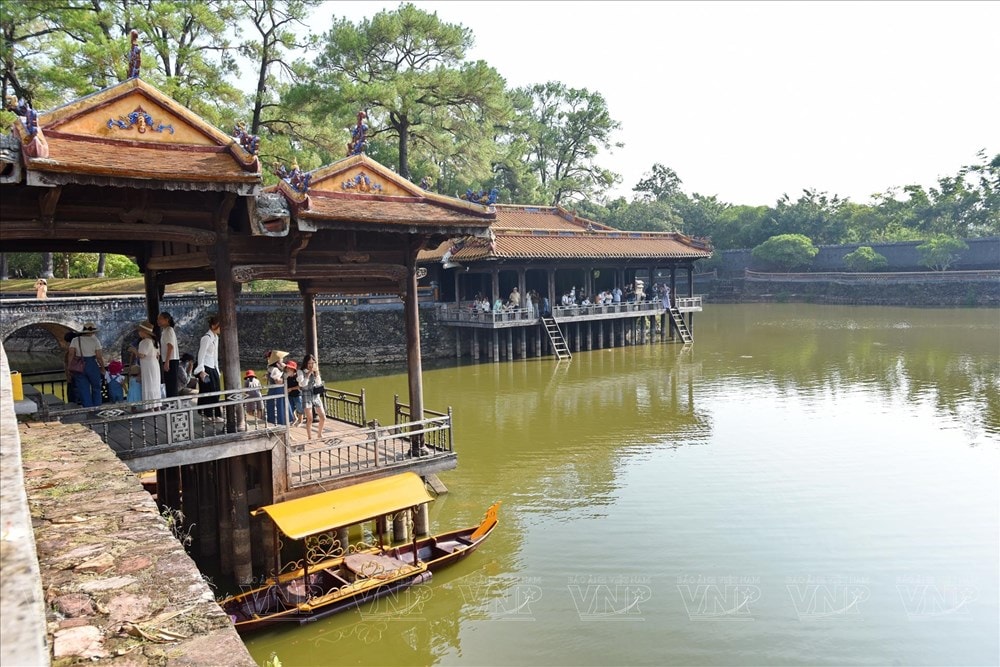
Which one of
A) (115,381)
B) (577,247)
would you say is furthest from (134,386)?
(577,247)

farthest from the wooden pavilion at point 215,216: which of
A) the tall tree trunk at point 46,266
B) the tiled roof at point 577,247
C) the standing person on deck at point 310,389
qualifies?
the tall tree trunk at point 46,266

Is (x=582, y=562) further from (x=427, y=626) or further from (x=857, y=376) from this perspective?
(x=857, y=376)

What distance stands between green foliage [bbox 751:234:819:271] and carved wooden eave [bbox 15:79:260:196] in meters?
51.5

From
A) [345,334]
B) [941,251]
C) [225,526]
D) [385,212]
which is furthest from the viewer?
[941,251]

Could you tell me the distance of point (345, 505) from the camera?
8820 millimetres

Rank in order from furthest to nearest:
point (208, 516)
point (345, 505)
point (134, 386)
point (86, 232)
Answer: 1. point (208, 516)
2. point (134, 386)
3. point (345, 505)
4. point (86, 232)

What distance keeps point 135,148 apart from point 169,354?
291cm

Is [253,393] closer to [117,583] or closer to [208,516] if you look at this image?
[208,516]

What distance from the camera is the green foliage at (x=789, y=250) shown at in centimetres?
5378

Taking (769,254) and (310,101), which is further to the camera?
(769,254)

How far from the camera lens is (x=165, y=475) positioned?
10930mm

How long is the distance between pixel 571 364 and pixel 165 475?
1794cm

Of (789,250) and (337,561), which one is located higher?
(789,250)

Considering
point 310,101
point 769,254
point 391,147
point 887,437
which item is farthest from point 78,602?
point 769,254
